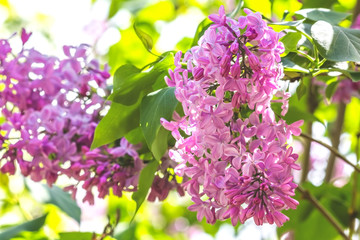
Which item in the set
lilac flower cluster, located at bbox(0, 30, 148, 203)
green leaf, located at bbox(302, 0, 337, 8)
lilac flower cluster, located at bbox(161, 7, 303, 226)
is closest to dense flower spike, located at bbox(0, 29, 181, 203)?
lilac flower cluster, located at bbox(0, 30, 148, 203)

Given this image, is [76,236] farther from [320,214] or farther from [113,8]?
[113,8]

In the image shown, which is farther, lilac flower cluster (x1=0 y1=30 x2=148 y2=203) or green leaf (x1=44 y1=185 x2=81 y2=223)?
green leaf (x1=44 y1=185 x2=81 y2=223)

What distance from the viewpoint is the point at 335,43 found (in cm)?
64

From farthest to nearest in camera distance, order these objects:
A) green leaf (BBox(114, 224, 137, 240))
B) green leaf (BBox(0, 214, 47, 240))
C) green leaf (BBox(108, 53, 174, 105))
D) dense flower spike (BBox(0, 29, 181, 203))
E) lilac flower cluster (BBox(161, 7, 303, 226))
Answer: green leaf (BBox(114, 224, 137, 240)) < green leaf (BBox(0, 214, 47, 240)) < dense flower spike (BBox(0, 29, 181, 203)) < green leaf (BBox(108, 53, 174, 105)) < lilac flower cluster (BBox(161, 7, 303, 226))

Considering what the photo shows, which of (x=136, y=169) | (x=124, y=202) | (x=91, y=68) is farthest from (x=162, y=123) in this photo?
(x=124, y=202)

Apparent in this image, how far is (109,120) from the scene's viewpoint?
736 millimetres

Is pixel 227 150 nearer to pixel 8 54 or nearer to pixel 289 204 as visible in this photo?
pixel 289 204

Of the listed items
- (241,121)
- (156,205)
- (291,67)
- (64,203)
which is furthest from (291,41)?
(156,205)

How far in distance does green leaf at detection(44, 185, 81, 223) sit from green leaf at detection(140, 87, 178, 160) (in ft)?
1.55

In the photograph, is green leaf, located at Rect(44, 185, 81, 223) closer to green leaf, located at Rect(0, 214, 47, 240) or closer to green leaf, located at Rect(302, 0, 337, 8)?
green leaf, located at Rect(0, 214, 47, 240)

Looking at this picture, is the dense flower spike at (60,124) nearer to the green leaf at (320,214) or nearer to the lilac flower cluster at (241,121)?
the lilac flower cluster at (241,121)

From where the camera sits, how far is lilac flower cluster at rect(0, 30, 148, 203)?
0.88m

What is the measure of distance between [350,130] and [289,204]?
1244 mm

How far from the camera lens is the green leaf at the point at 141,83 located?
0.70 meters
